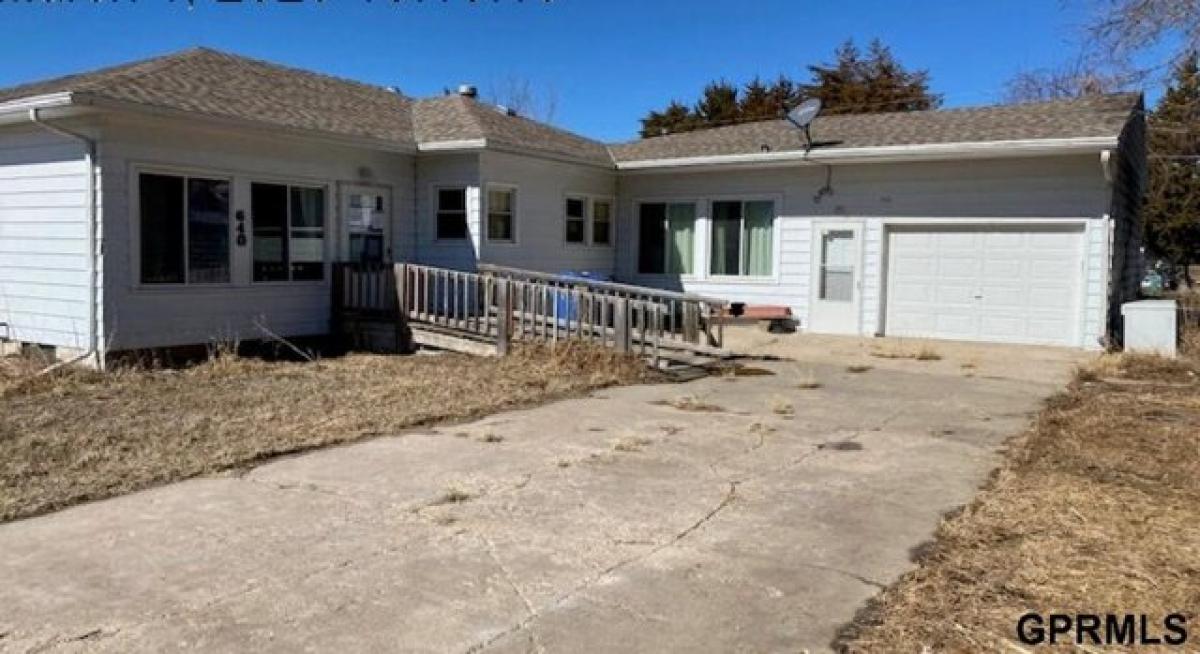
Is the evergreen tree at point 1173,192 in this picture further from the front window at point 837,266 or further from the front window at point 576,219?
the front window at point 576,219

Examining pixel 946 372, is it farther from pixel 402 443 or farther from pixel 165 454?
pixel 165 454

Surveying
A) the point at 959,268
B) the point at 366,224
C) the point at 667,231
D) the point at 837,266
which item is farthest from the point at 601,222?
the point at 959,268

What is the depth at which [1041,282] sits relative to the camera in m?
14.3

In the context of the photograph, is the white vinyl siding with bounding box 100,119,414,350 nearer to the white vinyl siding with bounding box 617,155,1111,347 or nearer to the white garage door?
the white vinyl siding with bounding box 617,155,1111,347

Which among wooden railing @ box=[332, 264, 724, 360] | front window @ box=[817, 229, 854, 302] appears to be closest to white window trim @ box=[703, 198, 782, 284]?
front window @ box=[817, 229, 854, 302]

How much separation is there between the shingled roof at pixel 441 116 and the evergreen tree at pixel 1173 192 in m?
15.1

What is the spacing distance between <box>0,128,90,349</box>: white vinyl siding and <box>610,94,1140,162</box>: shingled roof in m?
10.2

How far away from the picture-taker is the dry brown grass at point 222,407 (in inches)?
239

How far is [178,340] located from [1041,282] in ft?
41.3

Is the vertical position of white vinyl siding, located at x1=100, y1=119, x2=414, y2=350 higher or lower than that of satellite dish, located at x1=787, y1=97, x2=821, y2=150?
lower

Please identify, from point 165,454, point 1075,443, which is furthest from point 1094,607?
point 165,454

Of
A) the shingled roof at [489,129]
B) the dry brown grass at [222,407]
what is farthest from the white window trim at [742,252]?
the dry brown grass at [222,407]

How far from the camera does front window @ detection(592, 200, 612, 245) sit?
17.8m

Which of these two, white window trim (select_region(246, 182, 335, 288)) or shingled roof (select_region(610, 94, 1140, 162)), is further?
shingled roof (select_region(610, 94, 1140, 162))
